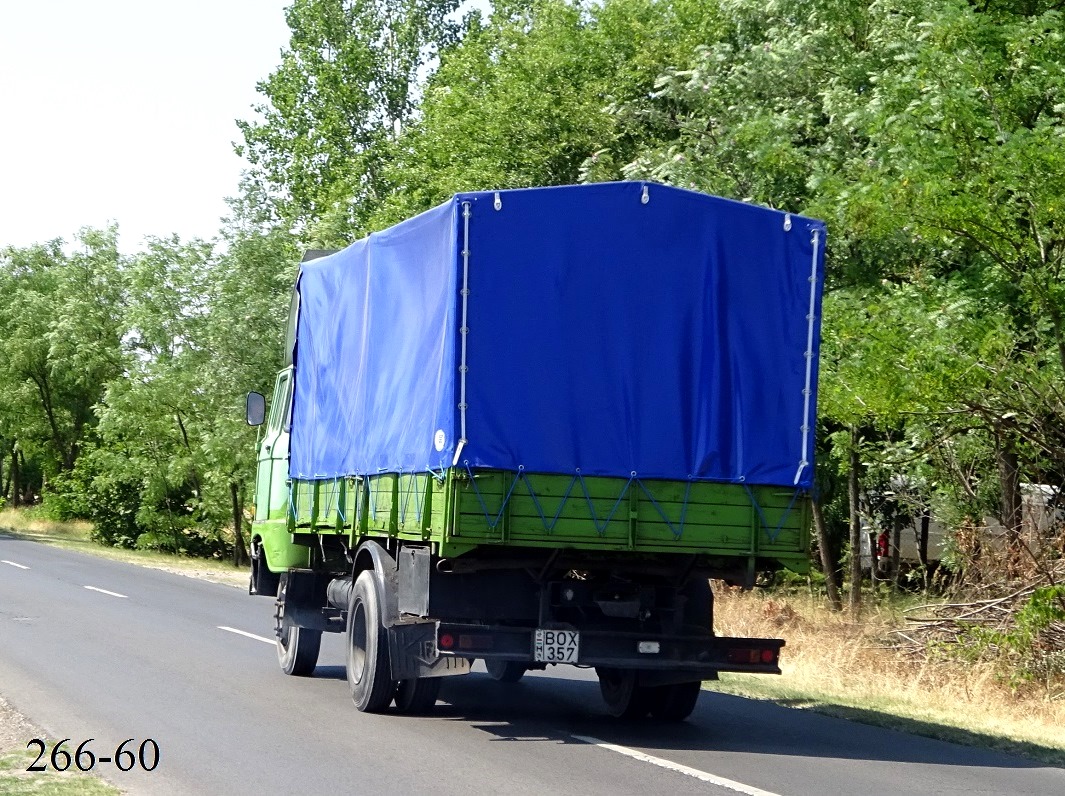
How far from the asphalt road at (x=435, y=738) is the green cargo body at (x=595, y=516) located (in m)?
1.31

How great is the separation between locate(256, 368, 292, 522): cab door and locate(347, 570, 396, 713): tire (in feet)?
8.37

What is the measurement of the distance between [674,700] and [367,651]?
2.42m

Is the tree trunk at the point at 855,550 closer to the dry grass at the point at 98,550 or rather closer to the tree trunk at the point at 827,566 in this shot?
the tree trunk at the point at 827,566

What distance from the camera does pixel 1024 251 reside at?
1394cm

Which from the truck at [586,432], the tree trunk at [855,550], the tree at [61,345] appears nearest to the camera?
the truck at [586,432]

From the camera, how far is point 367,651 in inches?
420

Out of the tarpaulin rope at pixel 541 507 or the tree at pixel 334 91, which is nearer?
the tarpaulin rope at pixel 541 507

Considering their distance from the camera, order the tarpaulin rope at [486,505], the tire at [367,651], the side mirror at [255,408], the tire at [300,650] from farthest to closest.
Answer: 1. the side mirror at [255,408]
2. the tire at [300,650]
3. the tire at [367,651]
4. the tarpaulin rope at [486,505]

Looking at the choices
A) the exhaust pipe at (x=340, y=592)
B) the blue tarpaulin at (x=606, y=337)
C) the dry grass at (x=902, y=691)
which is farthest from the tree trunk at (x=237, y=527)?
the blue tarpaulin at (x=606, y=337)

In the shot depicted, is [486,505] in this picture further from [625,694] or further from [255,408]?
[255,408]

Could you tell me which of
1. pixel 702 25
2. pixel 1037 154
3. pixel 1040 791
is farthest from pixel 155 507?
pixel 1040 791

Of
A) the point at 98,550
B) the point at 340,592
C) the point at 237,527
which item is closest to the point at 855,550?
the point at 340,592

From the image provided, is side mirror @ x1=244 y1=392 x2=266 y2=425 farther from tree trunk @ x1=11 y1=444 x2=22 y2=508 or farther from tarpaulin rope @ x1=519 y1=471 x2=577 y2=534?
tree trunk @ x1=11 y1=444 x2=22 y2=508

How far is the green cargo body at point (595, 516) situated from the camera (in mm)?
9500
